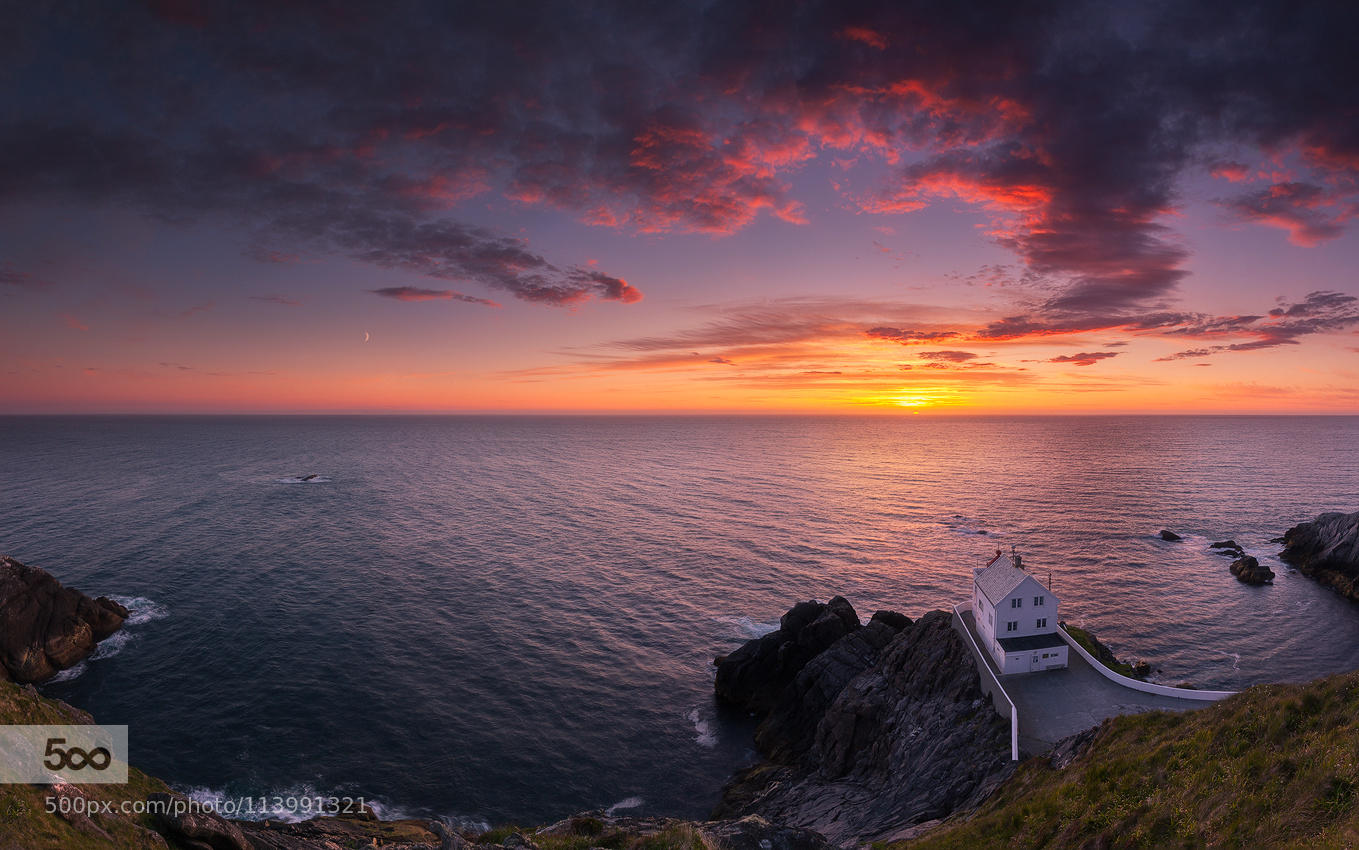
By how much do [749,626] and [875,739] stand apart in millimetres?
Result: 23238

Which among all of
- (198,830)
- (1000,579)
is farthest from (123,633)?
(1000,579)

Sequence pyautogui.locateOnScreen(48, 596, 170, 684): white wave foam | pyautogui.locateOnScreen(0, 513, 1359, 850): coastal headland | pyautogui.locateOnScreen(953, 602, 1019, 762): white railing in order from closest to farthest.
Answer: pyautogui.locateOnScreen(0, 513, 1359, 850): coastal headland → pyautogui.locateOnScreen(953, 602, 1019, 762): white railing → pyautogui.locateOnScreen(48, 596, 170, 684): white wave foam

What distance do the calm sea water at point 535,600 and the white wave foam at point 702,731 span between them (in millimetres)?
167

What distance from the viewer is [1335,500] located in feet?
347

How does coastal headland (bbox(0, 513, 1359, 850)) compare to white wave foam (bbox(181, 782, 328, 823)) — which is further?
white wave foam (bbox(181, 782, 328, 823))

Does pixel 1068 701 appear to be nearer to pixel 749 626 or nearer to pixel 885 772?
pixel 885 772

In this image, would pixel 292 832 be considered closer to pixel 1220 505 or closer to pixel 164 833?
pixel 164 833

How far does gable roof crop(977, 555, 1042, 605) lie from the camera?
38.2 meters

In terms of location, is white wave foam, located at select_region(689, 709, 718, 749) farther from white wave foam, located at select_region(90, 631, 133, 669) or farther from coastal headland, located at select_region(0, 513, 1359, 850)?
white wave foam, located at select_region(90, 631, 133, 669)

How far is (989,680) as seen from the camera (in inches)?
1390

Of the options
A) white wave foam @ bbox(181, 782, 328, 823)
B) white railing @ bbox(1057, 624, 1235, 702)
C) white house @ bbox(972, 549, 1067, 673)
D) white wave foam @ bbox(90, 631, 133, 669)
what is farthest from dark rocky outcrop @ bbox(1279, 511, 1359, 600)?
white wave foam @ bbox(90, 631, 133, 669)

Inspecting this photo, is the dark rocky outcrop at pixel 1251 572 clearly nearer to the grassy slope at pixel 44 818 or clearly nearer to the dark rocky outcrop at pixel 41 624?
the grassy slope at pixel 44 818

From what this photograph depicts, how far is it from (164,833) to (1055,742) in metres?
37.1

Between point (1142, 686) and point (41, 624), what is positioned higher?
point (1142, 686)
